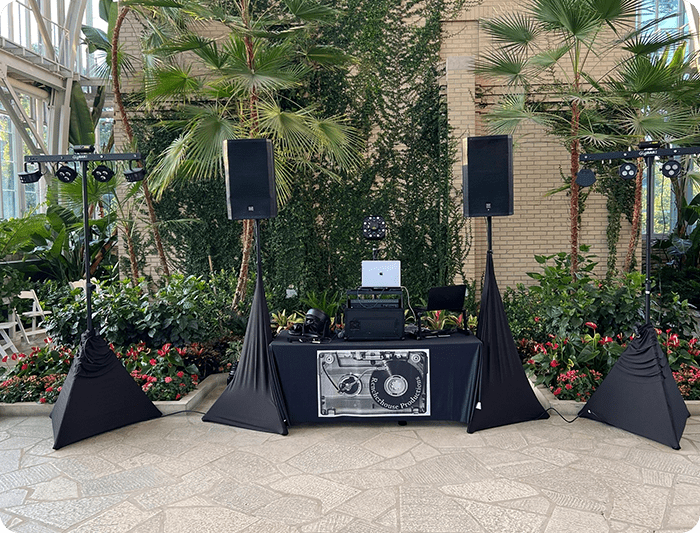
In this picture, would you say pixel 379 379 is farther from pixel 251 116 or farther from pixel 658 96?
pixel 658 96

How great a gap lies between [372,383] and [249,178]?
177cm

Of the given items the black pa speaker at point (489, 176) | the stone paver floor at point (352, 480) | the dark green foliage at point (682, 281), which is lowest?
the stone paver floor at point (352, 480)

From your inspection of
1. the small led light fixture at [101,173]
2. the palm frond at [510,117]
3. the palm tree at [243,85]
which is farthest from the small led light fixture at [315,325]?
the palm frond at [510,117]

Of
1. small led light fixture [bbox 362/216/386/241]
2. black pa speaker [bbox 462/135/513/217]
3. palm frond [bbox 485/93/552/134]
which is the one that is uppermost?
palm frond [bbox 485/93/552/134]

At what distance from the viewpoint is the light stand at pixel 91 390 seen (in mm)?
3939

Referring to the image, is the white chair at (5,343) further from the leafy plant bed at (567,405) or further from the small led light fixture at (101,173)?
the leafy plant bed at (567,405)

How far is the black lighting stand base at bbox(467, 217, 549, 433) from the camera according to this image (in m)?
4.08

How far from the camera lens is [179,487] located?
3.24 meters

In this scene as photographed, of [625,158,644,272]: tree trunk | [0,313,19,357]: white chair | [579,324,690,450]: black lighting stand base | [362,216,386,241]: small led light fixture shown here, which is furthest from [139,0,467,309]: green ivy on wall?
[579,324,690,450]: black lighting stand base

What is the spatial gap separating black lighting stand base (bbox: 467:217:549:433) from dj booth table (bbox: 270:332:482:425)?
0.09 metres

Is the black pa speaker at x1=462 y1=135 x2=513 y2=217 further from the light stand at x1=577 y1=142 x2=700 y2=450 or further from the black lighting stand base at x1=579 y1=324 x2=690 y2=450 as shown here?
the black lighting stand base at x1=579 y1=324 x2=690 y2=450

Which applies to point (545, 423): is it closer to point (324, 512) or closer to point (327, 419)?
point (327, 419)

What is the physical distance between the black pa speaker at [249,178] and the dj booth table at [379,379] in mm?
1057

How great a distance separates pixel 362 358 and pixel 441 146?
13.5 ft
